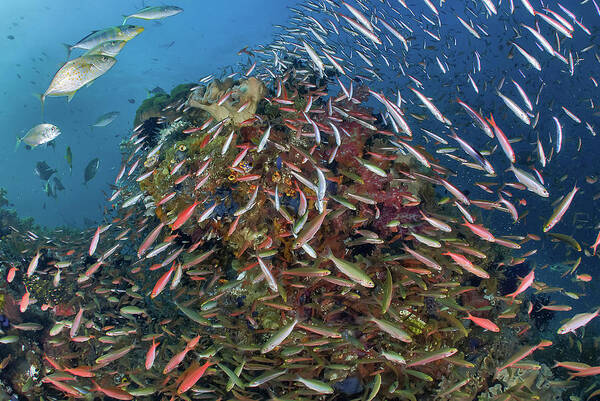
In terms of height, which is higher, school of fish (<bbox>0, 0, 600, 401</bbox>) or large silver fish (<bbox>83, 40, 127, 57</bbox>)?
large silver fish (<bbox>83, 40, 127, 57</bbox>)

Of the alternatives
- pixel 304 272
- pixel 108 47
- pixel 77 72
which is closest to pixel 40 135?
pixel 77 72

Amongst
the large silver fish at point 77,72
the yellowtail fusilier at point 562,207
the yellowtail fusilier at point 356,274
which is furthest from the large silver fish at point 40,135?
the yellowtail fusilier at point 562,207

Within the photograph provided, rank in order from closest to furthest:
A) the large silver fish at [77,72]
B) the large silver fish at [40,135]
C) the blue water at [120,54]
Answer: the large silver fish at [77,72]
the large silver fish at [40,135]
the blue water at [120,54]

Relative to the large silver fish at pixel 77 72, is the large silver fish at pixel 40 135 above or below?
below

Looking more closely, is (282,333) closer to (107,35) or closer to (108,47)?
(108,47)

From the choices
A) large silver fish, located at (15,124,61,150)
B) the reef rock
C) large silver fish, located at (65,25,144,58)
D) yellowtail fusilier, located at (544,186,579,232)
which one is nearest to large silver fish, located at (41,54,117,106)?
large silver fish, located at (65,25,144,58)

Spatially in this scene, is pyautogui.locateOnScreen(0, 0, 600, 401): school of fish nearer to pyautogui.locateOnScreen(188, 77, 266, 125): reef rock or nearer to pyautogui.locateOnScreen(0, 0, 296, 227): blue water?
pyautogui.locateOnScreen(188, 77, 266, 125): reef rock

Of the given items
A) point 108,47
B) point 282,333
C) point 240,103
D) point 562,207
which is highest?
point 108,47

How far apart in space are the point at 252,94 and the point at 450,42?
14.2 metres

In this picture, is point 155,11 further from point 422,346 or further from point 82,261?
point 422,346

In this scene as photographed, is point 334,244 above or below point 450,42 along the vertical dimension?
below

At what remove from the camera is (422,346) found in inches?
191

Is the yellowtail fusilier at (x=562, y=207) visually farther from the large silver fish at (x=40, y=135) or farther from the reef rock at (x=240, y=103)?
the large silver fish at (x=40, y=135)

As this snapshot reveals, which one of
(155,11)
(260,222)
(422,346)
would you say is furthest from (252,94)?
(422,346)
